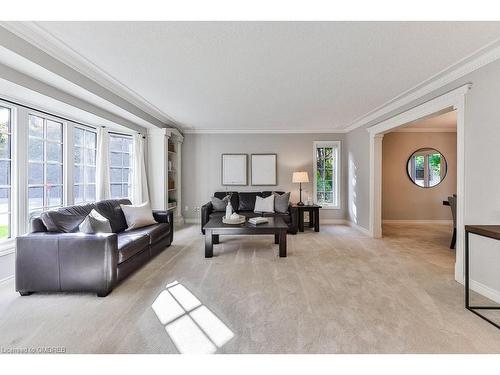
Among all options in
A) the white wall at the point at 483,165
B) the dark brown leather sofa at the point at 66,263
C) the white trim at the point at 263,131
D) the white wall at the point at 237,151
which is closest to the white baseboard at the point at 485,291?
the white wall at the point at 483,165

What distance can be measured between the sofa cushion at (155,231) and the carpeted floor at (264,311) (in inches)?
13.6

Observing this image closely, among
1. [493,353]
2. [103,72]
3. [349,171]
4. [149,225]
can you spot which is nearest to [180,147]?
[149,225]

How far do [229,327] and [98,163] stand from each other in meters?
3.84

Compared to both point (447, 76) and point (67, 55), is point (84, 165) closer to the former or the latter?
point (67, 55)

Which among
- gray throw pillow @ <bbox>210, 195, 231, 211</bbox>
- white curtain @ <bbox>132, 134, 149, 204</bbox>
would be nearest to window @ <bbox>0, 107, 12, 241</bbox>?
white curtain @ <bbox>132, 134, 149, 204</bbox>

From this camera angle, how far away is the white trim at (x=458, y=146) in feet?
Result: 8.74

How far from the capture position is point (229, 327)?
1854 millimetres

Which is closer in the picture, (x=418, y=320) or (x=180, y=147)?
(x=418, y=320)

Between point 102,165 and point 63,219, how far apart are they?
5.89 ft

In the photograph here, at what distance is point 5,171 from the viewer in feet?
9.14

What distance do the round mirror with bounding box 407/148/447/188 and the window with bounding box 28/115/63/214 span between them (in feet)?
24.9

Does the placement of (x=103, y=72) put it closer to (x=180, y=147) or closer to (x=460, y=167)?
(x=180, y=147)
